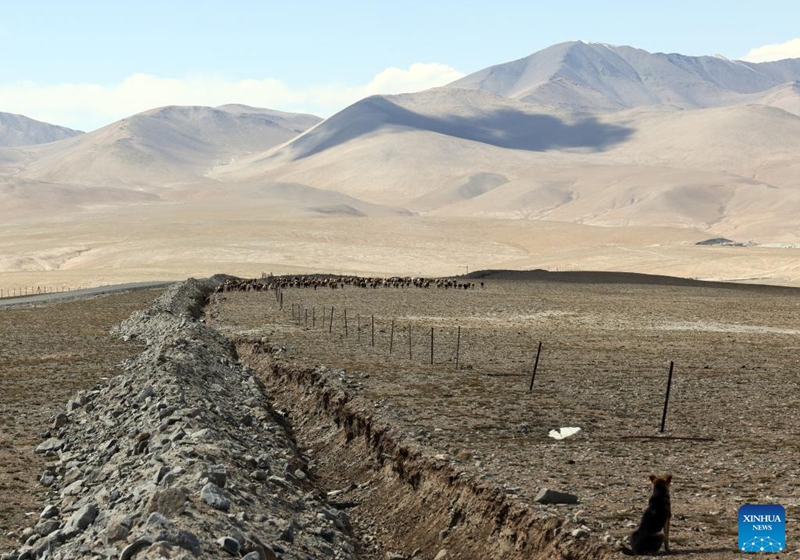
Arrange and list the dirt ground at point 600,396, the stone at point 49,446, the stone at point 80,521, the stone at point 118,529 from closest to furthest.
A: the stone at point 118,529
the stone at point 80,521
the dirt ground at point 600,396
the stone at point 49,446

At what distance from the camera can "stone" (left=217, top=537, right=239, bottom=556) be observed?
30.5 ft

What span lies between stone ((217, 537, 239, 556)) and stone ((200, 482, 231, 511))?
1.22 m

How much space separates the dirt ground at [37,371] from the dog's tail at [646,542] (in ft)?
21.1

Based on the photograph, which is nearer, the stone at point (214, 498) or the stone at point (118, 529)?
the stone at point (118, 529)

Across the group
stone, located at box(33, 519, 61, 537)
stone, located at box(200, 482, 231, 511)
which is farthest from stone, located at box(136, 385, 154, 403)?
stone, located at box(200, 482, 231, 511)

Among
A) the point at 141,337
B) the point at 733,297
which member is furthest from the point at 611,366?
the point at 733,297

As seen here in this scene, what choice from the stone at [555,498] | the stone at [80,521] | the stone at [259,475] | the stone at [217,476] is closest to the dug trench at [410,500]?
the stone at [555,498]

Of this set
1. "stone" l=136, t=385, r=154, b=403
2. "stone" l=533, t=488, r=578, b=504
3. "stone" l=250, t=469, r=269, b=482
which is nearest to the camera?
"stone" l=533, t=488, r=578, b=504

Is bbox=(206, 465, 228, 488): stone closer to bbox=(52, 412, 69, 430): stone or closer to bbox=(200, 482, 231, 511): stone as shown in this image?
bbox=(200, 482, 231, 511): stone

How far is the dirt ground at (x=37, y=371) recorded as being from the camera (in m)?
14.1

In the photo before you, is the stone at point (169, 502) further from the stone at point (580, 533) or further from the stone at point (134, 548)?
the stone at point (580, 533)

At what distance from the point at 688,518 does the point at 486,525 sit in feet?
7.28

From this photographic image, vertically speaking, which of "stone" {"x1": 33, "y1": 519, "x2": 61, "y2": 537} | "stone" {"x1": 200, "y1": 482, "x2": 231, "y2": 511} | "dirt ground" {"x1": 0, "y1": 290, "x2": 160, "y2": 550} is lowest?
"dirt ground" {"x1": 0, "y1": 290, "x2": 160, "y2": 550}

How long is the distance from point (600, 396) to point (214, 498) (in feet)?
35.2
